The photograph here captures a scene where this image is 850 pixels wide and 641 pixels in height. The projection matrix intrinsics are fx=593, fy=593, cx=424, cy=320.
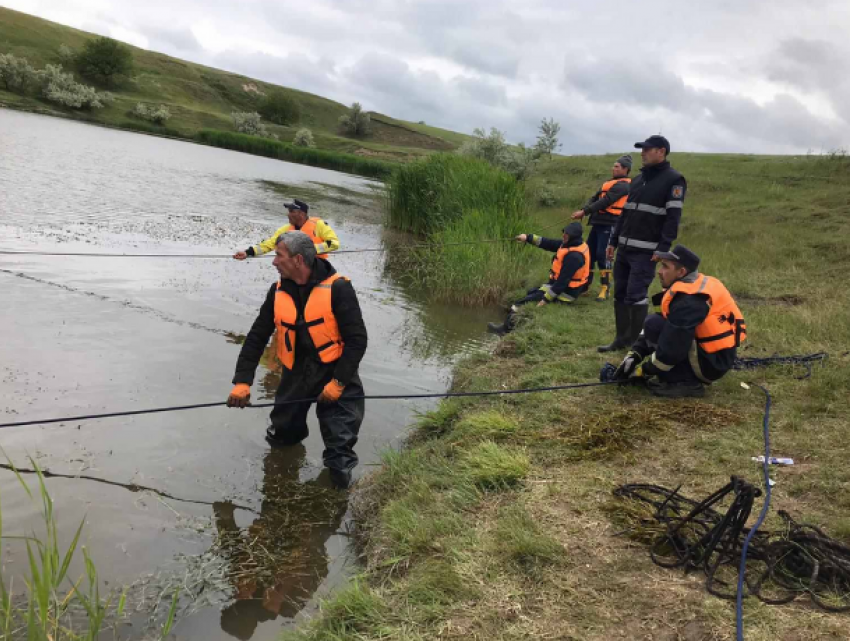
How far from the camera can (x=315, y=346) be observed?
490 cm

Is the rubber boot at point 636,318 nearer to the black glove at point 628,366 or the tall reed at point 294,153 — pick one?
the black glove at point 628,366

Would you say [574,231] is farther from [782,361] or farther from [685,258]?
[685,258]

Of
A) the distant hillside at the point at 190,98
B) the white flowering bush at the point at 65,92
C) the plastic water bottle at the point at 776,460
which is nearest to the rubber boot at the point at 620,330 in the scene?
the plastic water bottle at the point at 776,460

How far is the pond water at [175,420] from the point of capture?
370 cm

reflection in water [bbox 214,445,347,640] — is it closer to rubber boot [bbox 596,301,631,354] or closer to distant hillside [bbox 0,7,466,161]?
rubber boot [bbox 596,301,631,354]

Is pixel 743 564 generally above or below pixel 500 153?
below

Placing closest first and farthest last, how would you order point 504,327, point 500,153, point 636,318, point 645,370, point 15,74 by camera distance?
1. point 645,370
2. point 636,318
3. point 504,327
4. point 500,153
5. point 15,74

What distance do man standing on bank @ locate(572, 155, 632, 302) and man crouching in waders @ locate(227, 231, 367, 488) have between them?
5.94 meters

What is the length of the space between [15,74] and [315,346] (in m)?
68.8

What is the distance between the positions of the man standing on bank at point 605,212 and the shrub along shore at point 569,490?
2.86 metres

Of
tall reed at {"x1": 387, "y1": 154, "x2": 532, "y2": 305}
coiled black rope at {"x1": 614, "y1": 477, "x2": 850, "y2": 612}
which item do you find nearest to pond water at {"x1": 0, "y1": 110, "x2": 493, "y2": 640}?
tall reed at {"x1": 387, "y1": 154, "x2": 532, "y2": 305}

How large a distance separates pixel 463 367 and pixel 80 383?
441 centimetres

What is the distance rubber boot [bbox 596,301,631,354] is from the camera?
751cm

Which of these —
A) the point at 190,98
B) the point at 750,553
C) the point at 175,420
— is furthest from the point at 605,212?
the point at 190,98
